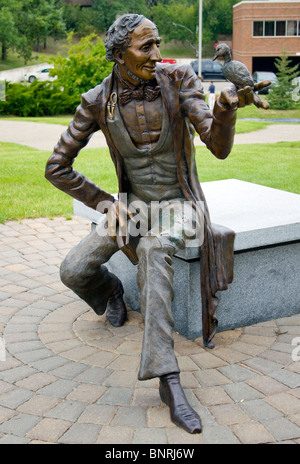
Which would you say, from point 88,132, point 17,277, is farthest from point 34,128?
point 88,132

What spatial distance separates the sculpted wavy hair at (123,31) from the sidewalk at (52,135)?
412 inches

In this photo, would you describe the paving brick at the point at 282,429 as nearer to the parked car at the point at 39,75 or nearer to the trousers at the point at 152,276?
the trousers at the point at 152,276

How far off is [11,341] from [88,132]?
57.9 inches

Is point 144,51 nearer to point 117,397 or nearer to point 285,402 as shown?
point 117,397

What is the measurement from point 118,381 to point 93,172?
6916 mm

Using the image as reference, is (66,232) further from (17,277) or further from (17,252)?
(17,277)

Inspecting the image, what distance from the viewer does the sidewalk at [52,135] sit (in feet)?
49.9

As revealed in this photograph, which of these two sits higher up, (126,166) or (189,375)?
(126,166)

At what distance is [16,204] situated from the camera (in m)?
7.93

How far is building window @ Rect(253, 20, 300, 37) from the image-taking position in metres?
45.9

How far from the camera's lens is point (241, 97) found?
3045mm

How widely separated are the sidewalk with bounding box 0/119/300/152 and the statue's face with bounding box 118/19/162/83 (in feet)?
34.6

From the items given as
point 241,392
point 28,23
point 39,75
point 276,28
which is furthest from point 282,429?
point 28,23

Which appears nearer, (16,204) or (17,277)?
(17,277)
